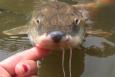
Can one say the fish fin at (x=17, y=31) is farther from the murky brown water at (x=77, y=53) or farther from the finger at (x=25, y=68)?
the finger at (x=25, y=68)

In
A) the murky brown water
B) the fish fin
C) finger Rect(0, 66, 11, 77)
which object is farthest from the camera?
the fish fin

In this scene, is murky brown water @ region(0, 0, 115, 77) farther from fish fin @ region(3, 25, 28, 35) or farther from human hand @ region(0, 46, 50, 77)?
human hand @ region(0, 46, 50, 77)

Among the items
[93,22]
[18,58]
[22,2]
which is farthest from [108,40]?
[22,2]

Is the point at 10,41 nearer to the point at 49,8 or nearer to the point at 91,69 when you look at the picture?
the point at 49,8

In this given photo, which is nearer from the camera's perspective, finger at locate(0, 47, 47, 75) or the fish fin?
finger at locate(0, 47, 47, 75)

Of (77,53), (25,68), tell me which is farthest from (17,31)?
(25,68)

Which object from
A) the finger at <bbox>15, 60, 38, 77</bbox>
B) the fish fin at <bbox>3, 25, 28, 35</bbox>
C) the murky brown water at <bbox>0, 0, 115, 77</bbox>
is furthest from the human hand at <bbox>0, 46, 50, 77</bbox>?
the fish fin at <bbox>3, 25, 28, 35</bbox>

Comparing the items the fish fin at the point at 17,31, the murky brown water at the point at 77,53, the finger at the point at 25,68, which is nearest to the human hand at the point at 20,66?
the finger at the point at 25,68
